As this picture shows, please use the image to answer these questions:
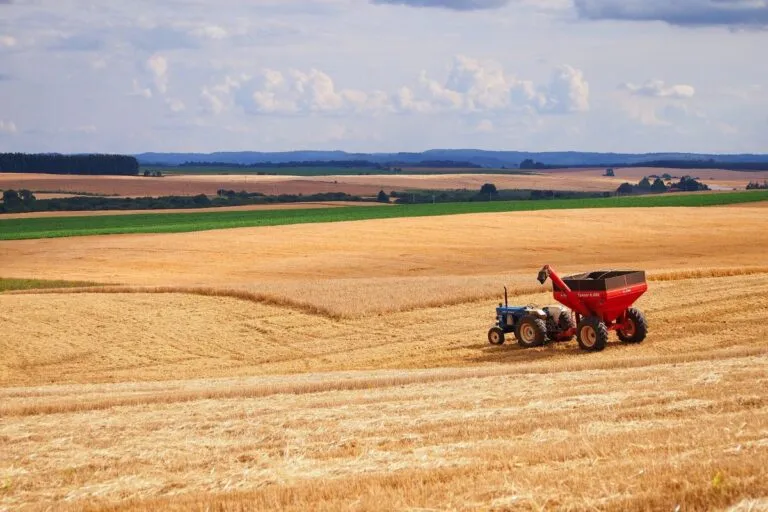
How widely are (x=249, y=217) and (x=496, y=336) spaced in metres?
63.8

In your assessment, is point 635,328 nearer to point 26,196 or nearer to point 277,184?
point 26,196

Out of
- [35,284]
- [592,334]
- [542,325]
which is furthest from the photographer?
[35,284]

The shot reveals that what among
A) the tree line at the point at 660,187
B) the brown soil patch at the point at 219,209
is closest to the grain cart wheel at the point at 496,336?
the brown soil patch at the point at 219,209

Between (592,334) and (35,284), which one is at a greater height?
(592,334)

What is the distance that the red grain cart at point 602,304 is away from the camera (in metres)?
26.2

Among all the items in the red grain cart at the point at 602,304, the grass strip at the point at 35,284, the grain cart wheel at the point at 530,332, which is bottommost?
the grass strip at the point at 35,284

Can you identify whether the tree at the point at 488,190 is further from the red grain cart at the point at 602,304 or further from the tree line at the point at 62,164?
the red grain cart at the point at 602,304

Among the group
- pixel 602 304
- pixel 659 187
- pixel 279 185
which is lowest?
pixel 279 185

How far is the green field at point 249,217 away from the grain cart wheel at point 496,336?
50.6 m

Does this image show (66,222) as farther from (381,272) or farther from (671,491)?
A: (671,491)

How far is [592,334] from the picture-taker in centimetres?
2625

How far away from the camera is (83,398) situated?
781 inches

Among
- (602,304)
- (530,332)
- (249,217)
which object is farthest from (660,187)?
(602,304)

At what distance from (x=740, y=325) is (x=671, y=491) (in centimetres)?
1908
